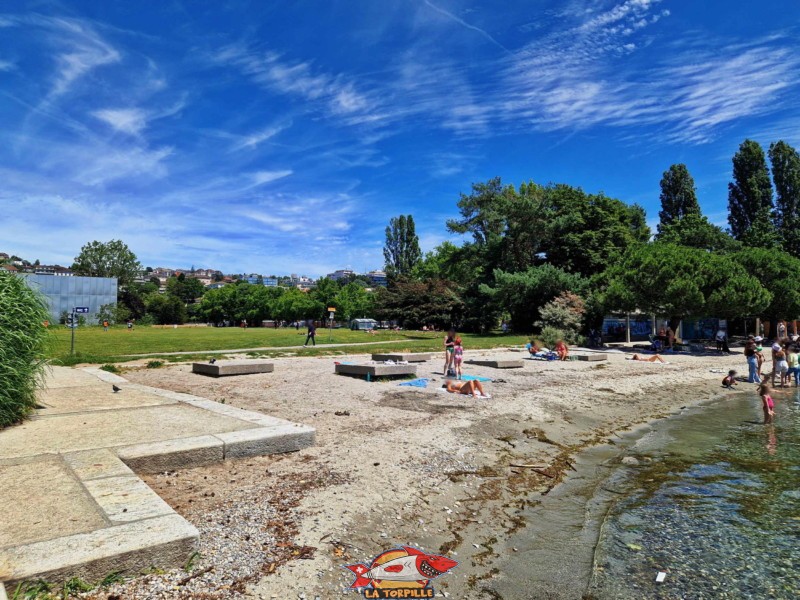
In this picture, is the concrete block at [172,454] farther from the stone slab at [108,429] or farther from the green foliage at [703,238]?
the green foliage at [703,238]

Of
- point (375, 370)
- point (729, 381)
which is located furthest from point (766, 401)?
point (375, 370)

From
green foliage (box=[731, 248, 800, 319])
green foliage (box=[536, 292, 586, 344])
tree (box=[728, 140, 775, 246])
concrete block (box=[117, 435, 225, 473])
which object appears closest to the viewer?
concrete block (box=[117, 435, 225, 473])

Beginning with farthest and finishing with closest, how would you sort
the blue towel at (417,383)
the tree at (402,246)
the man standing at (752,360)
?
1. the tree at (402,246)
2. the man standing at (752,360)
3. the blue towel at (417,383)

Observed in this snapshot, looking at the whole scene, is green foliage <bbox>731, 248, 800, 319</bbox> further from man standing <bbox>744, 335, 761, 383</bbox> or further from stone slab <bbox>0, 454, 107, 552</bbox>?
stone slab <bbox>0, 454, 107, 552</bbox>

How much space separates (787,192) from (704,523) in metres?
65.3

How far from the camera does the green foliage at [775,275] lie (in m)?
39.8

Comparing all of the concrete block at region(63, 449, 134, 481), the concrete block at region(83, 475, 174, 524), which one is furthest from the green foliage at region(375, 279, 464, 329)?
the concrete block at region(83, 475, 174, 524)

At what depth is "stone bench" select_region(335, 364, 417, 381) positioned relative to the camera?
1545 centimetres

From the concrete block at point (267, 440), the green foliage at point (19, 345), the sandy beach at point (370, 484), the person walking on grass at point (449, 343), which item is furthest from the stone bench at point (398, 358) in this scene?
the green foliage at point (19, 345)

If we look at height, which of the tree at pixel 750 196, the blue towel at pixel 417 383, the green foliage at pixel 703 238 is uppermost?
the tree at pixel 750 196

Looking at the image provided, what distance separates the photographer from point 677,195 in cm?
6550

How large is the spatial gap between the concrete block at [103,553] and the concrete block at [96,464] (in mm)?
1504

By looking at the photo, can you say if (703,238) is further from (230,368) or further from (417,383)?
(230,368)

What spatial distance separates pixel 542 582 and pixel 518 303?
43.8 metres
